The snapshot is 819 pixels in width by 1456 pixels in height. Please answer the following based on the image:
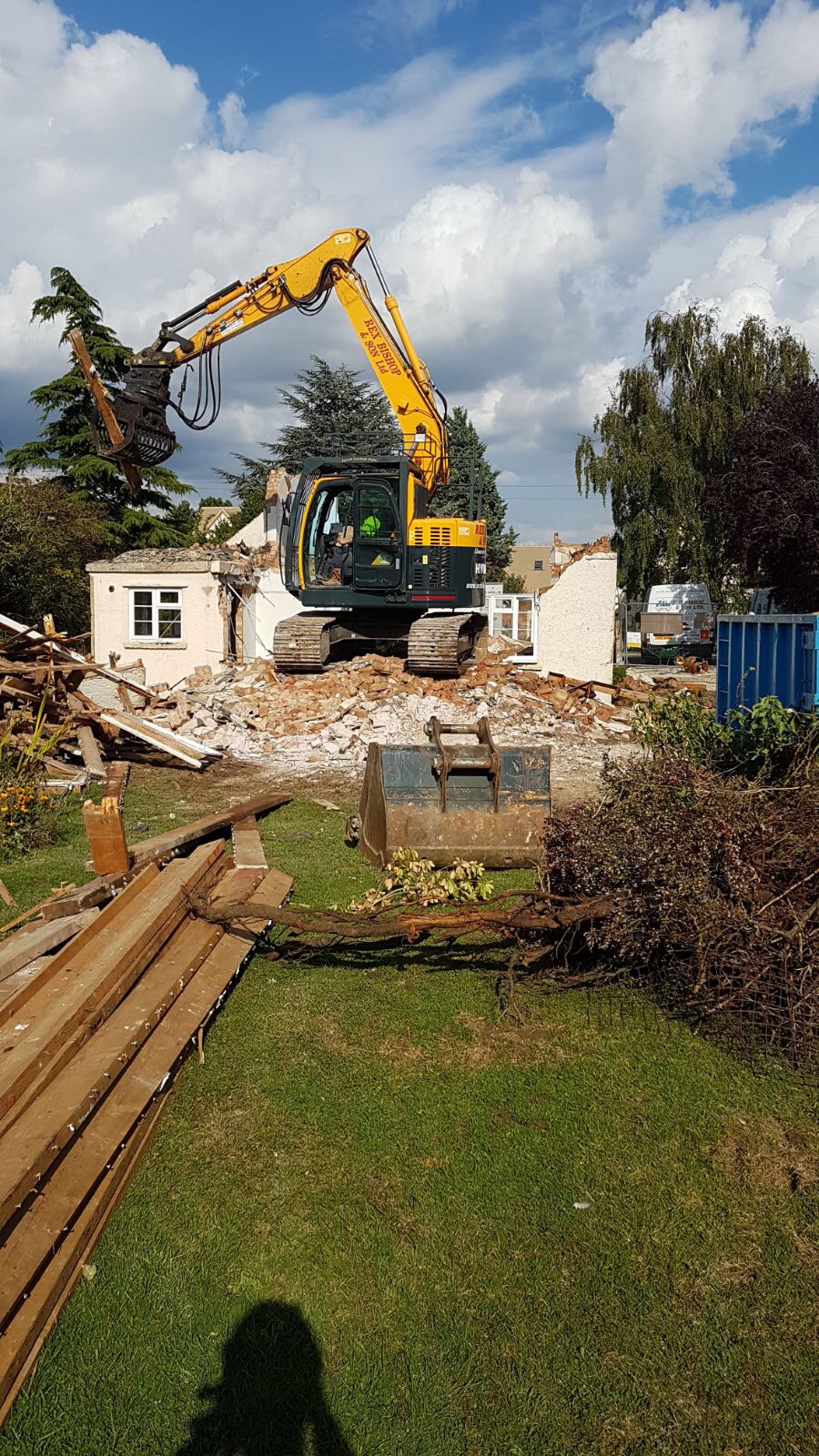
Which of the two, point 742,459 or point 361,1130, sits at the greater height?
point 742,459

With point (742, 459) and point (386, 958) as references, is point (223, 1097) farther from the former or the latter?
point (742, 459)

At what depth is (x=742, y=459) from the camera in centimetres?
2670

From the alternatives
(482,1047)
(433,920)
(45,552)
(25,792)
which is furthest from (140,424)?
(482,1047)

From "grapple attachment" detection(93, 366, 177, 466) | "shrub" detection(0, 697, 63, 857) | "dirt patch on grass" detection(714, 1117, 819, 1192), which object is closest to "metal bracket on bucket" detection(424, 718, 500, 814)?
"dirt patch on grass" detection(714, 1117, 819, 1192)

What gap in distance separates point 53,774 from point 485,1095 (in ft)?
25.8

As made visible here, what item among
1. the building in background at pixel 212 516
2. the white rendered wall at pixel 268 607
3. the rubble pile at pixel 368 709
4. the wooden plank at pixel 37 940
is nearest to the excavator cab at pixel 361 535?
the rubble pile at pixel 368 709

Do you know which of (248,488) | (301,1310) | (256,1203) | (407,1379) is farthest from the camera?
(248,488)

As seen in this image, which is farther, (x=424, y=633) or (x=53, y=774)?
(x=424, y=633)

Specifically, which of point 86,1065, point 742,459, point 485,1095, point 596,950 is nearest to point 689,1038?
point 596,950

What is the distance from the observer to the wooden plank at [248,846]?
22.5 ft

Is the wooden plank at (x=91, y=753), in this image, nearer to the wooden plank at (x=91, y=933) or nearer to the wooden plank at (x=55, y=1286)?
the wooden plank at (x=91, y=933)

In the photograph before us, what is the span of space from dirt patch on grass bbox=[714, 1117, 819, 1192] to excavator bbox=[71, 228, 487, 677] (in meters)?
10.6

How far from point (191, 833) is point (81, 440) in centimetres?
2542

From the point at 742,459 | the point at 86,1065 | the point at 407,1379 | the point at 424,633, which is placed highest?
the point at 742,459
